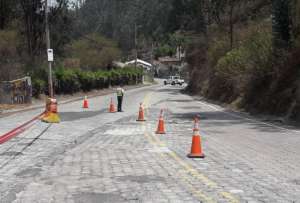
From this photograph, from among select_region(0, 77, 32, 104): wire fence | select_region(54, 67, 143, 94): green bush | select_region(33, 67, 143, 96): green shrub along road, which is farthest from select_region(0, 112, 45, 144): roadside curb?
select_region(54, 67, 143, 94): green bush

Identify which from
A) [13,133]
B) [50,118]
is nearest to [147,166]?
[13,133]

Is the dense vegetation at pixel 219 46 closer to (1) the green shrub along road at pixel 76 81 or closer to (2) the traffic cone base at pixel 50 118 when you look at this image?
(1) the green shrub along road at pixel 76 81

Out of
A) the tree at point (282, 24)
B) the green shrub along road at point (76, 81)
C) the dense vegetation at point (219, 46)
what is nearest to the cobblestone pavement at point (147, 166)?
the dense vegetation at point (219, 46)

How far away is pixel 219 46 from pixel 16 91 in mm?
19814

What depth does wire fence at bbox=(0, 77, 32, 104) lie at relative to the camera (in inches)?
1406

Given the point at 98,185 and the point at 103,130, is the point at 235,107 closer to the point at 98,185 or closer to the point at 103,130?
the point at 103,130

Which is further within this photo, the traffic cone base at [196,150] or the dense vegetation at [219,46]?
the dense vegetation at [219,46]

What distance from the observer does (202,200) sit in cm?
792

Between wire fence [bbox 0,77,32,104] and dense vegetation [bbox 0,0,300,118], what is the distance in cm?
166

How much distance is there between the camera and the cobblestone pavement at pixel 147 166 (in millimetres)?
8438

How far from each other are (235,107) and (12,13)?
25.9m

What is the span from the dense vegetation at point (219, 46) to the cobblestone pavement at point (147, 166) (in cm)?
924

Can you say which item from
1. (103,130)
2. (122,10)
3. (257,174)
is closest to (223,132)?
(103,130)

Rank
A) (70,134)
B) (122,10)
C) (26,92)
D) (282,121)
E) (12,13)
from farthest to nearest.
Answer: (122,10) → (12,13) → (26,92) → (282,121) → (70,134)
